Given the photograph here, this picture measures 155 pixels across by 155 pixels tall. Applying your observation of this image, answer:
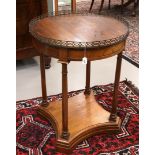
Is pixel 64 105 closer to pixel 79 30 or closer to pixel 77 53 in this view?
pixel 77 53

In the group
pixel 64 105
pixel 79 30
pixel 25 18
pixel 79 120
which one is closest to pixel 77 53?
pixel 79 30

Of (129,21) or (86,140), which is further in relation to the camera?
(129,21)

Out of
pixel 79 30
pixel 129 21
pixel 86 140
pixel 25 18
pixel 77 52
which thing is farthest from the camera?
pixel 129 21

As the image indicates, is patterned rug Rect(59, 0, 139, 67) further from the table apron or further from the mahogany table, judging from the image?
the table apron

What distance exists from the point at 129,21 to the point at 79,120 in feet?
10.6

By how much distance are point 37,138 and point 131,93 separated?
1.06m

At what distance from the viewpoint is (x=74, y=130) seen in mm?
2074

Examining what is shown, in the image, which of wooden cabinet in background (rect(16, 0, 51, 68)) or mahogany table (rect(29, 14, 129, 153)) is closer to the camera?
mahogany table (rect(29, 14, 129, 153))

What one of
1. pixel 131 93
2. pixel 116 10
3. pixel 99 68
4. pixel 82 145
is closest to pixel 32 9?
pixel 99 68

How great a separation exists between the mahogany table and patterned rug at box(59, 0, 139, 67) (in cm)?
120

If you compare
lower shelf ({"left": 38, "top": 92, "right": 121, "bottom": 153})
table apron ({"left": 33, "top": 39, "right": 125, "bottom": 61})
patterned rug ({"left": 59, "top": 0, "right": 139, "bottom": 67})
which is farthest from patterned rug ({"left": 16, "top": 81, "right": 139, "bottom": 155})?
patterned rug ({"left": 59, "top": 0, "right": 139, "bottom": 67})

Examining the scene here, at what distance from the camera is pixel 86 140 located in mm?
2088

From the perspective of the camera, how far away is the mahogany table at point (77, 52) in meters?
1.71

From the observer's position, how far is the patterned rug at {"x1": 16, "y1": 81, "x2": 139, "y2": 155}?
200cm
